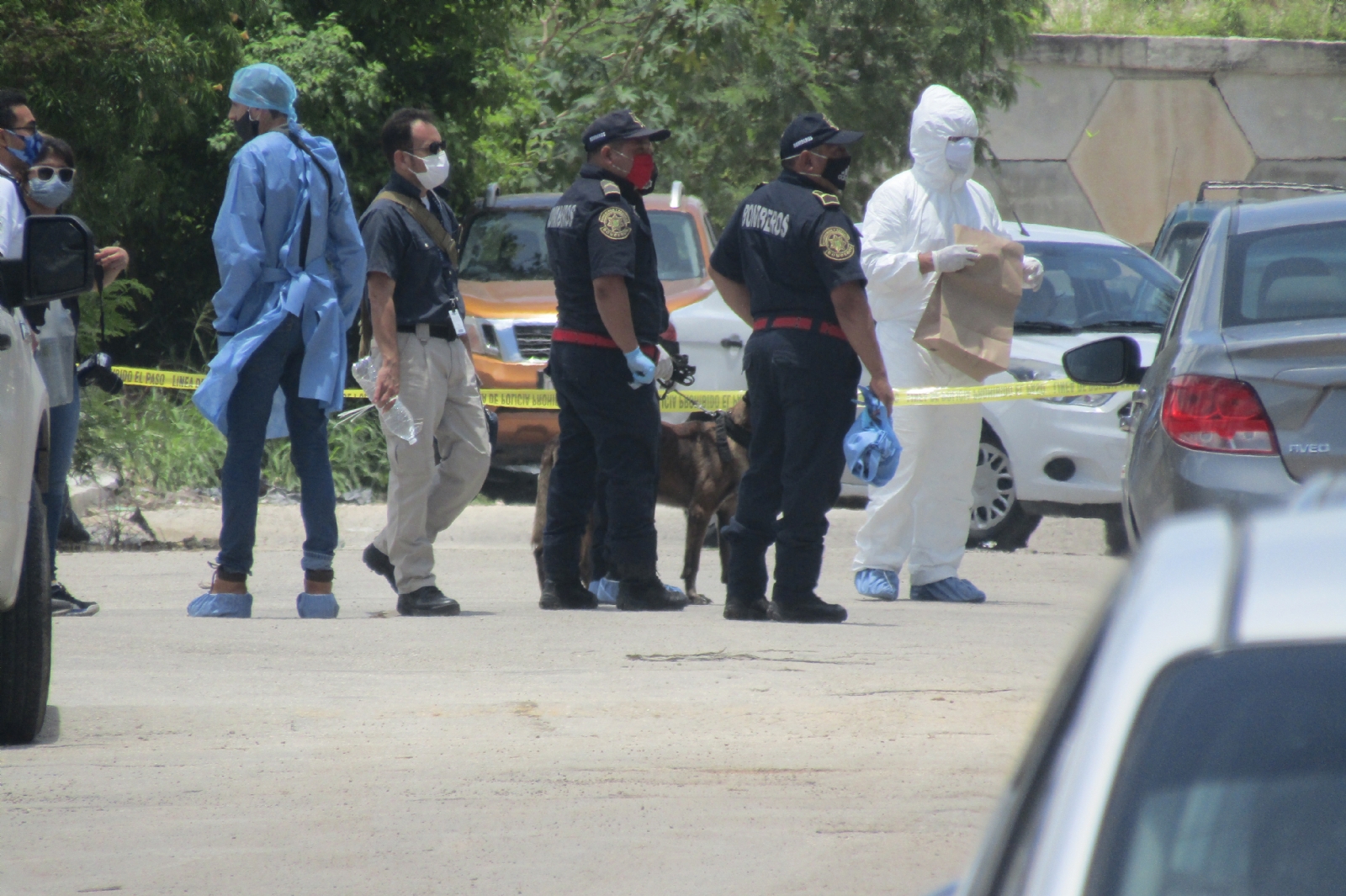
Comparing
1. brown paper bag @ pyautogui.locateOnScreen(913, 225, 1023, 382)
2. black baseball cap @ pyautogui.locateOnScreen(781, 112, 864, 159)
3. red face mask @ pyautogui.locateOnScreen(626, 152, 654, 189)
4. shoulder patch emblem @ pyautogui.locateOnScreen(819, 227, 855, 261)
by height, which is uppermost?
black baseball cap @ pyautogui.locateOnScreen(781, 112, 864, 159)

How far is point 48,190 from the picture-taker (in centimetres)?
687

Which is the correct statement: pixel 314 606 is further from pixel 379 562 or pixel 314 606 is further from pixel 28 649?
pixel 28 649

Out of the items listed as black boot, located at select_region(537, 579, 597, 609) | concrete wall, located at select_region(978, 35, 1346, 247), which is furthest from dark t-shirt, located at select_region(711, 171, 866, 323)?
concrete wall, located at select_region(978, 35, 1346, 247)

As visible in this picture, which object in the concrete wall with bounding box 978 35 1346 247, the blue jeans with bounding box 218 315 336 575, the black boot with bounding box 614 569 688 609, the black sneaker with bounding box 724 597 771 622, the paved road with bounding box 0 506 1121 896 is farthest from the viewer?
the concrete wall with bounding box 978 35 1346 247

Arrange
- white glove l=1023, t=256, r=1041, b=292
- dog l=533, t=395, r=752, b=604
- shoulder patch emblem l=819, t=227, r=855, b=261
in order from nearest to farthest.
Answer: shoulder patch emblem l=819, t=227, r=855, b=261, dog l=533, t=395, r=752, b=604, white glove l=1023, t=256, r=1041, b=292

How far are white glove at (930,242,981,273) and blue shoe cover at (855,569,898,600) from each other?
140cm

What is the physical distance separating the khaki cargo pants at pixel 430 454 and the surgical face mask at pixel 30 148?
1.56 meters

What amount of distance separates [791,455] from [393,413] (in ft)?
5.14

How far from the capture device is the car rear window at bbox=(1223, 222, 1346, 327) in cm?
497

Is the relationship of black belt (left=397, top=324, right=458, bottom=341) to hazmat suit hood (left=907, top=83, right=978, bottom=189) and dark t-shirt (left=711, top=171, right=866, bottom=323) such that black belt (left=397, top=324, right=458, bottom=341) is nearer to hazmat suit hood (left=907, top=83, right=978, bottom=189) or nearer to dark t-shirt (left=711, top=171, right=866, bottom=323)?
dark t-shirt (left=711, top=171, right=866, bottom=323)

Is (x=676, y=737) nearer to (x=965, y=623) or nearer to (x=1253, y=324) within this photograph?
(x=1253, y=324)

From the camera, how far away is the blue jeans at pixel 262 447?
673 centimetres

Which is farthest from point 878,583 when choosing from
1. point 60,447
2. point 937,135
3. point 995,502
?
point 60,447

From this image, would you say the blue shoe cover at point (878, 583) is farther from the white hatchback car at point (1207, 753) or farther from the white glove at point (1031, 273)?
the white hatchback car at point (1207, 753)
